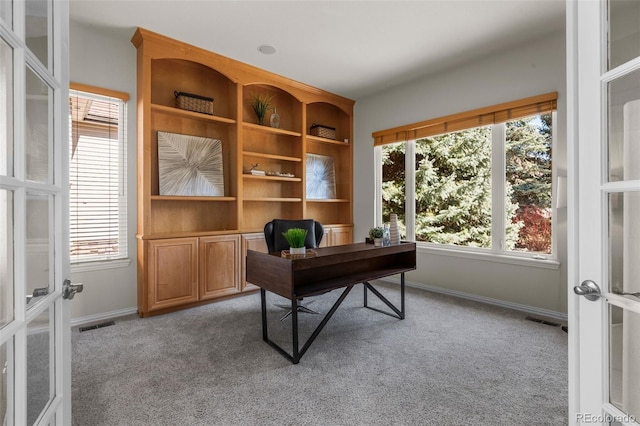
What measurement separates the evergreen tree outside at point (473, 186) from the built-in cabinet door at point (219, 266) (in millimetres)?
2373

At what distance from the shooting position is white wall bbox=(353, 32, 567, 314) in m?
3.10

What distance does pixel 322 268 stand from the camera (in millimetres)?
2723

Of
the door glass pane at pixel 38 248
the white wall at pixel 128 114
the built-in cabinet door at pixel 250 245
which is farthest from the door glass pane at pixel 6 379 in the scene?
the built-in cabinet door at pixel 250 245

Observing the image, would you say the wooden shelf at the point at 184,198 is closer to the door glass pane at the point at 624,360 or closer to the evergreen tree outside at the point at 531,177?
the evergreen tree outside at the point at 531,177

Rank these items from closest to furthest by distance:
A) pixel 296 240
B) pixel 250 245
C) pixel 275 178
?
pixel 296 240 < pixel 250 245 < pixel 275 178

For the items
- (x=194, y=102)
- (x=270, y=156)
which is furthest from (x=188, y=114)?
(x=270, y=156)

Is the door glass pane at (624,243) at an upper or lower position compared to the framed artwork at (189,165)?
lower

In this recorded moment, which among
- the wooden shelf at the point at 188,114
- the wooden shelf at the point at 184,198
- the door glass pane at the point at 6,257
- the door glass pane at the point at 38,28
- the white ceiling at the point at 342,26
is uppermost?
the white ceiling at the point at 342,26

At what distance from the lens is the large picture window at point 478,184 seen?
10.9ft

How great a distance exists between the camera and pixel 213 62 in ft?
11.8

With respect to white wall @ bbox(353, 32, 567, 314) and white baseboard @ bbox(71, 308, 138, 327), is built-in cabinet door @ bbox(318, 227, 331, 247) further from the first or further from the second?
white baseboard @ bbox(71, 308, 138, 327)

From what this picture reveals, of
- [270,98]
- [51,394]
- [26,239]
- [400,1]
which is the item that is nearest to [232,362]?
[51,394]

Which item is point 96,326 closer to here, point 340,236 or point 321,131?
point 340,236

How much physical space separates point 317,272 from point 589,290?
76.4 inches
